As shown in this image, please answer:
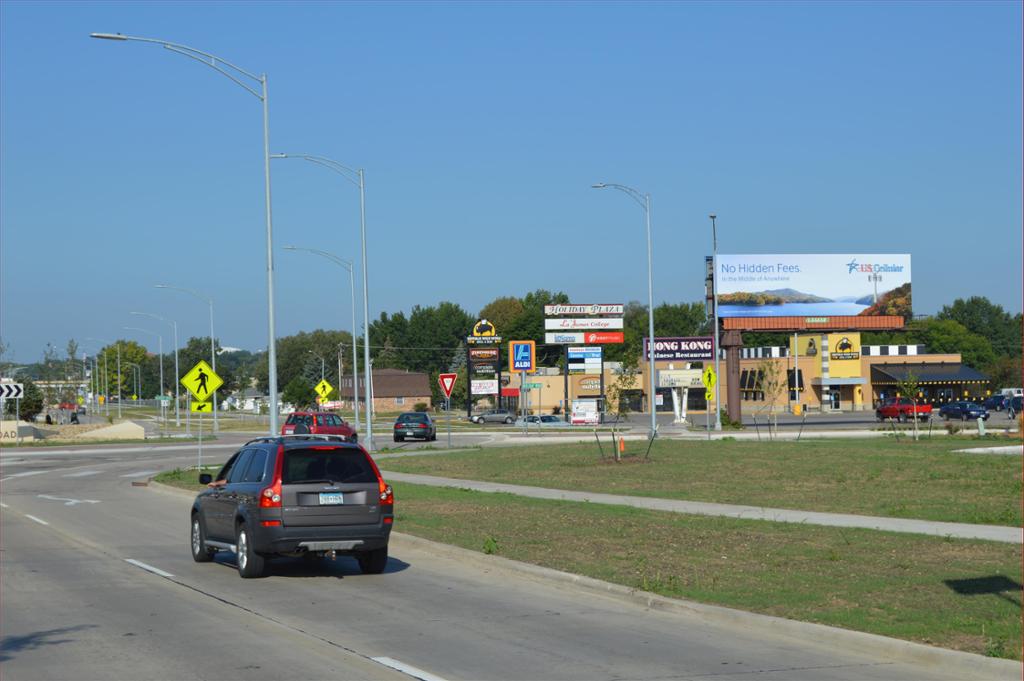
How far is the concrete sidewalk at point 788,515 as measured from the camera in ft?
54.0

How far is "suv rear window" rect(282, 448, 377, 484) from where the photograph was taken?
588 inches

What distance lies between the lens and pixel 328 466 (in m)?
15.1

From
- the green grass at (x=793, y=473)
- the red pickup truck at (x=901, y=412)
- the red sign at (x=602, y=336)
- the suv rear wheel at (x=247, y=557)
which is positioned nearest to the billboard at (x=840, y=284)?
the red pickup truck at (x=901, y=412)

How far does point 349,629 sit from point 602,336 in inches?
3678

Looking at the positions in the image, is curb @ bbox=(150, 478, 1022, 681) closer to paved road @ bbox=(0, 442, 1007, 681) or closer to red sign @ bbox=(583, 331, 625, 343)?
paved road @ bbox=(0, 442, 1007, 681)

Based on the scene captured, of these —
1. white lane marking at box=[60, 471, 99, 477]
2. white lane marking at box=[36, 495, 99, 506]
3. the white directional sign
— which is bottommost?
white lane marking at box=[60, 471, 99, 477]

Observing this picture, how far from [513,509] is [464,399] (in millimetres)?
111419

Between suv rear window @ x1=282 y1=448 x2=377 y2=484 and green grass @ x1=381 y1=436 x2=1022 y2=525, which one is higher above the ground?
suv rear window @ x1=282 y1=448 x2=377 y2=484

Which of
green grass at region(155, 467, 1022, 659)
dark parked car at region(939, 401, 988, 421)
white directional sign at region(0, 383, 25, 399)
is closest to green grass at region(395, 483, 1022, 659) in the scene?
green grass at region(155, 467, 1022, 659)

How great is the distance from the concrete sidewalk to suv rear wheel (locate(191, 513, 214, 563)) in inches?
321

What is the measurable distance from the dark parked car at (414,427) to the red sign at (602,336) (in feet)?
145

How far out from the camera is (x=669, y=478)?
28.5 meters

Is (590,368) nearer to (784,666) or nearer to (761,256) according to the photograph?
(761,256)

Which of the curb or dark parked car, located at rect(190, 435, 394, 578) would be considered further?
dark parked car, located at rect(190, 435, 394, 578)
